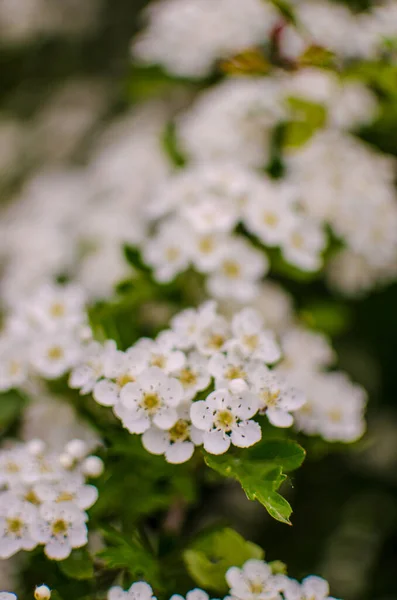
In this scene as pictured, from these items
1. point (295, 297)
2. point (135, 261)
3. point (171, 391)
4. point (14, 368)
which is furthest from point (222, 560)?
point (295, 297)

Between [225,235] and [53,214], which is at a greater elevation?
[225,235]

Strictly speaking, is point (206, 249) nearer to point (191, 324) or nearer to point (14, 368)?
point (191, 324)

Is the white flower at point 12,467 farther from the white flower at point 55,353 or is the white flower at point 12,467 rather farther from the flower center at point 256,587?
the flower center at point 256,587

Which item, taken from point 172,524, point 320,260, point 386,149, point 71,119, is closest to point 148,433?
point 172,524

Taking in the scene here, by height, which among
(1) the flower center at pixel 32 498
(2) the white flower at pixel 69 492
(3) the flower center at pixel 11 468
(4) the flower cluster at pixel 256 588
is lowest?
(4) the flower cluster at pixel 256 588

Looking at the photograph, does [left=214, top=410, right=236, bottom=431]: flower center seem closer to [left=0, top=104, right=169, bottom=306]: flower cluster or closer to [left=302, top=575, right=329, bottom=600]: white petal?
[left=302, top=575, right=329, bottom=600]: white petal

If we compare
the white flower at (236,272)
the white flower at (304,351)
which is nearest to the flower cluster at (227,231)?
the white flower at (236,272)

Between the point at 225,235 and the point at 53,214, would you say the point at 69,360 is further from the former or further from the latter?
the point at 53,214
